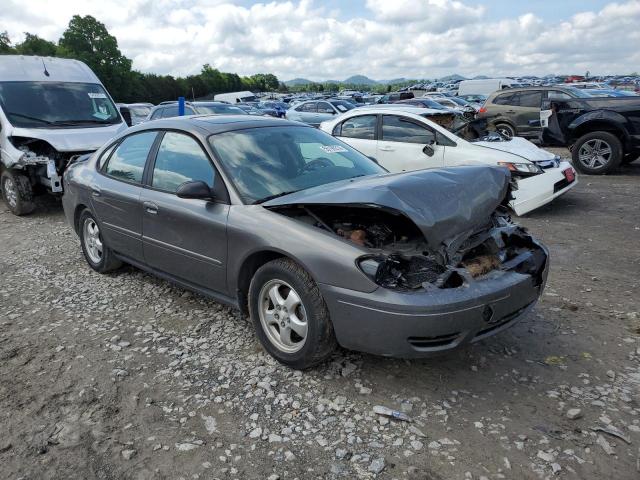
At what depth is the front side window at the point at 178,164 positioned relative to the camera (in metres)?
3.84

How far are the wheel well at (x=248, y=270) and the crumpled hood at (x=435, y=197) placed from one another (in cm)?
34

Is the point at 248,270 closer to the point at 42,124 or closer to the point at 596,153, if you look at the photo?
the point at 42,124

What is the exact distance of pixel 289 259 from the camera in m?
3.23

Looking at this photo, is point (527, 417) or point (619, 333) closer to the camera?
point (527, 417)

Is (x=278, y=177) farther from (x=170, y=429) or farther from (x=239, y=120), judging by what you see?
(x=170, y=429)

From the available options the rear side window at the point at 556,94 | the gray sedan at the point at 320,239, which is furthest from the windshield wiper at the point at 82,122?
the rear side window at the point at 556,94

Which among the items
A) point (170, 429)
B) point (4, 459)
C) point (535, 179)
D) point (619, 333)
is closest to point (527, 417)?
point (619, 333)

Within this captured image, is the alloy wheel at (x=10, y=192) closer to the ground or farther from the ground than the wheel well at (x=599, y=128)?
closer to the ground

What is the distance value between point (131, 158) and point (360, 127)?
4747 mm

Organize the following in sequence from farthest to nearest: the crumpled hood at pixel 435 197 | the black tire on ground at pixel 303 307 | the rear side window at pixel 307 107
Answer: the rear side window at pixel 307 107
the black tire on ground at pixel 303 307
the crumpled hood at pixel 435 197

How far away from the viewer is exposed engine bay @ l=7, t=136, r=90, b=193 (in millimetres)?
7875

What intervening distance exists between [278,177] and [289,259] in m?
0.81

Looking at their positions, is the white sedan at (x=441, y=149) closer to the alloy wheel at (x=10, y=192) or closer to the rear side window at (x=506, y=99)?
the alloy wheel at (x=10, y=192)

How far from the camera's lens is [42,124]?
836 cm
